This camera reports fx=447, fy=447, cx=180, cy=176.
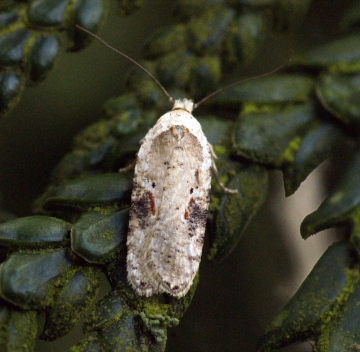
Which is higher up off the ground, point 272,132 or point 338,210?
point 272,132

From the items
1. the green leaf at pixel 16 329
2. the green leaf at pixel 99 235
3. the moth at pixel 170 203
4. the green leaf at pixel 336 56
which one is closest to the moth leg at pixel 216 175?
the moth at pixel 170 203

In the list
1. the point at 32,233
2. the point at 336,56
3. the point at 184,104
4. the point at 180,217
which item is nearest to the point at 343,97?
the point at 336,56

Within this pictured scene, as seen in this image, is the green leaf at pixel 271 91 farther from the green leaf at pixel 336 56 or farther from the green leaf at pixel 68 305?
the green leaf at pixel 68 305

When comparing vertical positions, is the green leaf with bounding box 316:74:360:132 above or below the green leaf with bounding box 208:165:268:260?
above

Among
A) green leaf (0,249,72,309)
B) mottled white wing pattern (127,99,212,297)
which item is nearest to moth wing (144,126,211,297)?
mottled white wing pattern (127,99,212,297)

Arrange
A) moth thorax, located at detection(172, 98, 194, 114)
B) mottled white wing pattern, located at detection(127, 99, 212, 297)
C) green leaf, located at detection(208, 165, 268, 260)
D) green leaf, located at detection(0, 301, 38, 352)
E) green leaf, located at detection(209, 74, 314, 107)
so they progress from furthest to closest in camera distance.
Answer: moth thorax, located at detection(172, 98, 194, 114), green leaf, located at detection(209, 74, 314, 107), green leaf, located at detection(208, 165, 268, 260), mottled white wing pattern, located at detection(127, 99, 212, 297), green leaf, located at detection(0, 301, 38, 352)

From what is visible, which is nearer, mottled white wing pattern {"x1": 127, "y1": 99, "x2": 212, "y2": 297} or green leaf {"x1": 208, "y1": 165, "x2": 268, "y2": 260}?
mottled white wing pattern {"x1": 127, "y1": 99, "x2": 212, "y2": 297}

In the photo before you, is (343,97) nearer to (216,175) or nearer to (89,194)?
(216,175)

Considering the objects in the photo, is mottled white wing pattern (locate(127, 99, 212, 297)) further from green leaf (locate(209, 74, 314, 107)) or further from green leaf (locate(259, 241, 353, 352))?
green leaf (locate(259, 241, 353, 352))
